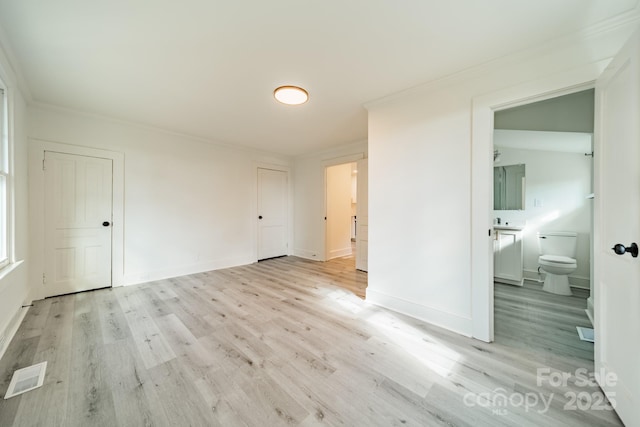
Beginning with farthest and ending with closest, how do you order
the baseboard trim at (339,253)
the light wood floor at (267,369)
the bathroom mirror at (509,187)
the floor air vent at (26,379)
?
the baseboard trim at (339,253), the bathroom mirror at (509,187), the floor air vent at (26,379), the light wood floor at (267,369)

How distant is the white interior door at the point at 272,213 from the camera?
16.6 ft

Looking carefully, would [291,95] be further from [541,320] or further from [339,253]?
[339,253]

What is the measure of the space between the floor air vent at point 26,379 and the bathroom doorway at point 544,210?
3.49 meters

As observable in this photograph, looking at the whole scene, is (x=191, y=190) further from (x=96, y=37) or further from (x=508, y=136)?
(x=508, y=136)

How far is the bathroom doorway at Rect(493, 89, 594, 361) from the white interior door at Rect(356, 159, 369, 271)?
203 cm

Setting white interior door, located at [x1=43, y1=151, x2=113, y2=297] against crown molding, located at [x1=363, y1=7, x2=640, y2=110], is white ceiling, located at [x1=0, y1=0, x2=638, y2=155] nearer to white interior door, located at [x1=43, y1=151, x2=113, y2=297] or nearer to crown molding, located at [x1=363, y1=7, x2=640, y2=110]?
crown molding, located at [x1=363, y1=7, x2=640, y2=110]

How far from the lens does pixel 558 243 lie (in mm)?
3352

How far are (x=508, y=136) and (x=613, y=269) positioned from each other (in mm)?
2670

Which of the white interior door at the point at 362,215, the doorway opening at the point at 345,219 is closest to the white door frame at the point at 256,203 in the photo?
the doorway opening at the point at 345,219

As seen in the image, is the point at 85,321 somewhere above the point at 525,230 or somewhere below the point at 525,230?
below

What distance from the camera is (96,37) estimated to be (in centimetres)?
172

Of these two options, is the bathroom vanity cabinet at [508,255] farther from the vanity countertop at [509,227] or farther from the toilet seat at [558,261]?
the toilet seat at [558,261]

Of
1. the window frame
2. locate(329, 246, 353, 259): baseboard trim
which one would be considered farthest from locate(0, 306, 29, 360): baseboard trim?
locate(329, 246, 353, 259): baseboard trim

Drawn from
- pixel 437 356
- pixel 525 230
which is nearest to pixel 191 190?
pixel 437 356
